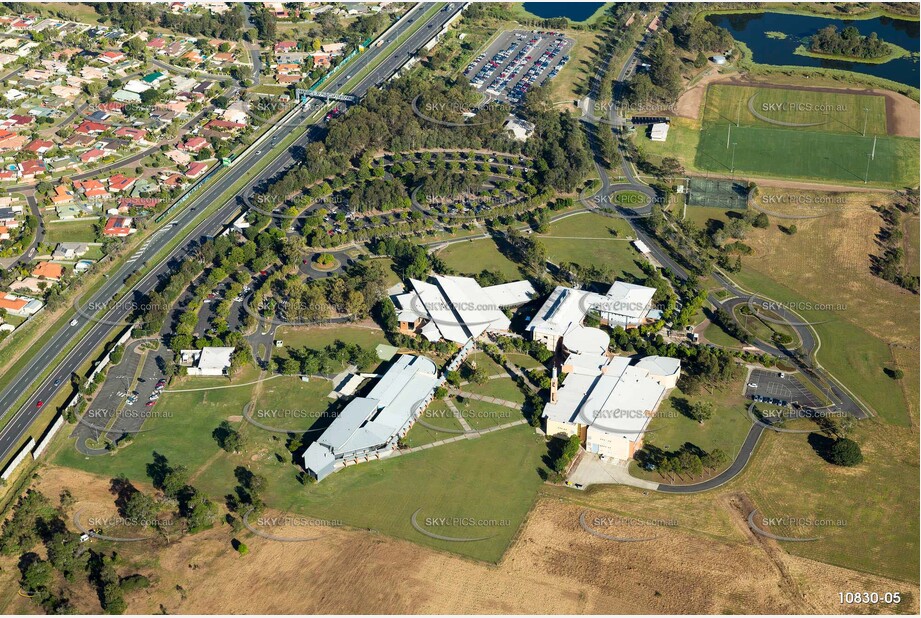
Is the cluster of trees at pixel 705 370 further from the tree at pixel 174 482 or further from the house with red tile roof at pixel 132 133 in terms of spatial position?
the house with red tile roof at pixel 132 133

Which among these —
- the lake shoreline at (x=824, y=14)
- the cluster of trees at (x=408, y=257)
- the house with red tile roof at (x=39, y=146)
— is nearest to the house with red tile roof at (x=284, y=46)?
the house with red tile roof at (x=39, y=146)

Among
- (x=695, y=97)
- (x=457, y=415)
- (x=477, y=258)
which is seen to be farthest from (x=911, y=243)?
(x=457, y=415)

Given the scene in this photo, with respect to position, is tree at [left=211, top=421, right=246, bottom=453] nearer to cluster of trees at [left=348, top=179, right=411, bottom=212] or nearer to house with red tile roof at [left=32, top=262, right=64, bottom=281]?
house with red tile roof at [left=32, top=262, right=64, bottom=281]

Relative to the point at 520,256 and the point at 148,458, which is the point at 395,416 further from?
the point at 520,256

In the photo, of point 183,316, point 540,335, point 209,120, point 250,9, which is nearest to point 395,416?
point 540,335

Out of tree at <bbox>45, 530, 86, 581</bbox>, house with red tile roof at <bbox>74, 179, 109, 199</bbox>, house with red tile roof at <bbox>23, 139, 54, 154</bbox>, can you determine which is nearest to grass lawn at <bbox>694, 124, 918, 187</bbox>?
house with red tile roof at <bbox>74, 179, 109, 199</bbox>

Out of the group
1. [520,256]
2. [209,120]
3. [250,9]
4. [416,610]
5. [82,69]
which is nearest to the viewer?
[416,610]

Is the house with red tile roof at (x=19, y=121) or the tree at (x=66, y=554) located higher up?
the house with red tile roof at (x=19, y=121)
